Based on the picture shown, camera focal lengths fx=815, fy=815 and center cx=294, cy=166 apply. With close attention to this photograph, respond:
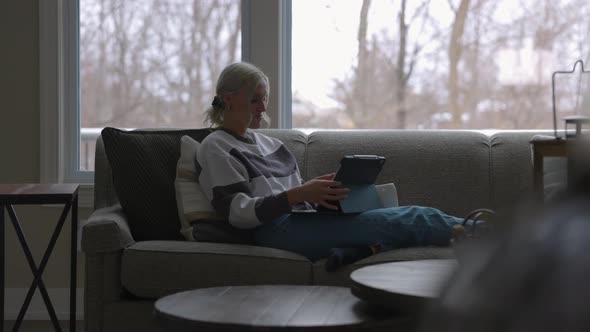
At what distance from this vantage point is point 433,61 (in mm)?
4008

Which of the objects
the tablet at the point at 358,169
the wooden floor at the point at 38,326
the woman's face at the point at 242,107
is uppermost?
the woman's face at the point at 242,107

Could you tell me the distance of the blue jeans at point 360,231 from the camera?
269 centimetres

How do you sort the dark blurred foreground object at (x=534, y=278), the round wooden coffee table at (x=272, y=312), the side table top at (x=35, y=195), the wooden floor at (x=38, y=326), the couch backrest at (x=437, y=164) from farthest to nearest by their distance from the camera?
the wooden floor at (x=38, y=326) → the couch backrest at (x=437, y=164) → the side table top at (x=35, y=195) → the round wooden coffee table at (x=272, y=312) → the dark blurred foreground object at (x=534, y=278)

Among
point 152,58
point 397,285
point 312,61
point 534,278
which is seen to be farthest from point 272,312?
point 152,58

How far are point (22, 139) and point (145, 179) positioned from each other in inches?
54.2

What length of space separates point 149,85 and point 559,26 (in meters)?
2.05

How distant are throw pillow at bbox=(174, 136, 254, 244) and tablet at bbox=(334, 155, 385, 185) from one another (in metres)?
0.38

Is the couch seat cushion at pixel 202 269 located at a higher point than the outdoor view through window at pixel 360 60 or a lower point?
lower

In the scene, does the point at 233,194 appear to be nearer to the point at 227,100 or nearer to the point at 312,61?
the point at 227,100

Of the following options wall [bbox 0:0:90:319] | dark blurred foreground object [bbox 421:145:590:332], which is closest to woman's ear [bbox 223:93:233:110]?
wall [bbox 0:0:90:319]

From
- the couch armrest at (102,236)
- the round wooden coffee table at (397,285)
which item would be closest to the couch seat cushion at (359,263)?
the round wooden coffee table at (397,285)

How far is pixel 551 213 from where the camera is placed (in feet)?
0.97

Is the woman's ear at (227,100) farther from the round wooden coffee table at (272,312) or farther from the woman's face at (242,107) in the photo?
the round wooden coffee table at (272,312)

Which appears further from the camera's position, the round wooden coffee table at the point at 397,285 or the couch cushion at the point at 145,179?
the couch cushion at the point at 145,179
